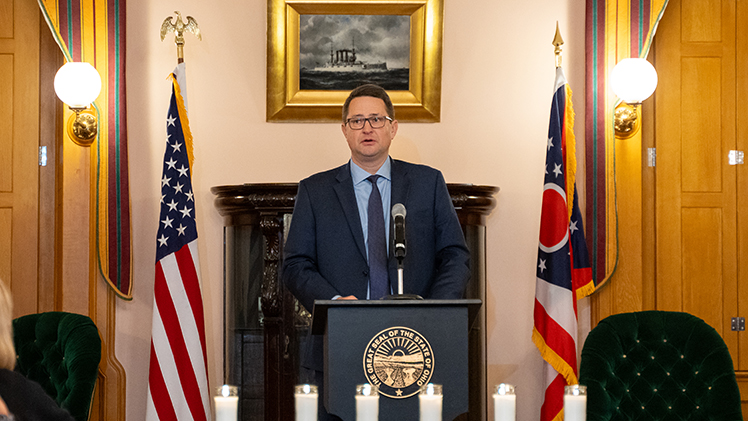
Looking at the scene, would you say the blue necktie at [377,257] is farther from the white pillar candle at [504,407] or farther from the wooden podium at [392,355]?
the white pillar candle at [504,407]

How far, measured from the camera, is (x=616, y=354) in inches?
120

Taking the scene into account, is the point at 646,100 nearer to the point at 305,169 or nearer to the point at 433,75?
the point at 433,75

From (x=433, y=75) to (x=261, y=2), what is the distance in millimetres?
1198

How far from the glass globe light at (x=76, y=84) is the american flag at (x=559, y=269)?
8.87ft

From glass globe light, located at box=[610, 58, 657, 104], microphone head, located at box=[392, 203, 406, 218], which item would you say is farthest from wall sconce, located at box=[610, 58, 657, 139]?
microphone head, located at box=[392, 203, 406, 218]

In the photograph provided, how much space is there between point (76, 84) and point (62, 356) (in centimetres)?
166

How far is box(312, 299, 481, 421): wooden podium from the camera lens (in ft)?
6.08

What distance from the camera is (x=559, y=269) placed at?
4047 mm

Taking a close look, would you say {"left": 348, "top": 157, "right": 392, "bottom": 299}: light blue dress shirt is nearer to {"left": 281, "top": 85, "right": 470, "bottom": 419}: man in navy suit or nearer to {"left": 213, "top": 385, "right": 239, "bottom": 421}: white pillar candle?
{"left": 281, "top": 85, "right": 470, "bottom": 419}: man in navy suit

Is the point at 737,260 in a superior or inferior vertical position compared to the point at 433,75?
inferior

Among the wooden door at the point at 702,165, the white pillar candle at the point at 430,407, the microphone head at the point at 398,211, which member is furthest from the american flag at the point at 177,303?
the wooden door at the point at 702,165

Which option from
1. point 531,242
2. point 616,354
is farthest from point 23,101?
point 616,354

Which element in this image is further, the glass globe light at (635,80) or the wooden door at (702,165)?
the wooden door at (702,165)

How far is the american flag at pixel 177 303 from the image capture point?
3.95 m
